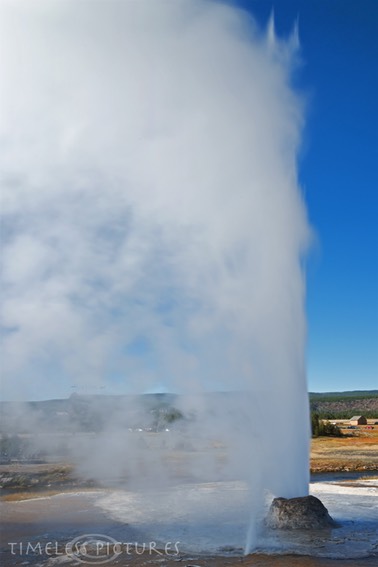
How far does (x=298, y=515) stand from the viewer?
9.26 m

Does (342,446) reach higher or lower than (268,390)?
lower

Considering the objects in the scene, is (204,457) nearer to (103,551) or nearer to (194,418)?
(194,418)

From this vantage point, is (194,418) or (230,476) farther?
(194,418)

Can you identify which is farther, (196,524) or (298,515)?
(196,524)

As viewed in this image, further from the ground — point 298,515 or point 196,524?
point 298,515

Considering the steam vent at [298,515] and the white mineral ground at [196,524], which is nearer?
the white mineral ground at [196,524]

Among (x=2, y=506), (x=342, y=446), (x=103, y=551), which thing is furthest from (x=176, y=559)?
(x=342, y=446)

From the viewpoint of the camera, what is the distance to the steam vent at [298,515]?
9.15 metres

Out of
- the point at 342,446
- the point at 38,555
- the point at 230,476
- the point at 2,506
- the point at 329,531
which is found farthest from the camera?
Answer: the point at 342,446

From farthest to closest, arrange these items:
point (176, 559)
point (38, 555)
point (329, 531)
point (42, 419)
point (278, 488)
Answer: point (42, 419) → point (278, 488) → point (329, 531) → point (38, 555) → point (176, 559)

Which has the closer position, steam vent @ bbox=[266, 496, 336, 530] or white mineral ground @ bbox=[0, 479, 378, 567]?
white mineral ground @ bbox=[0, 479, 378, 567]

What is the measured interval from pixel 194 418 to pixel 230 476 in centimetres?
240

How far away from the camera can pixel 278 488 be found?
407 inches

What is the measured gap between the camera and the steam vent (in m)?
9.15
